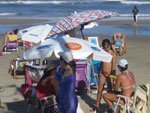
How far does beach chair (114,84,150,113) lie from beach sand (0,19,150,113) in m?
1.01

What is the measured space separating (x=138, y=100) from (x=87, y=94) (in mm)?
2201

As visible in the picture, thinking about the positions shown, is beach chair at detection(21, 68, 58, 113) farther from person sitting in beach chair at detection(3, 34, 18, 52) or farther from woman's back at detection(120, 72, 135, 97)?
person sitting in beach chair at detection(3, 34, 18, 52)

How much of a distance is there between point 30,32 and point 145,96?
21.2 feet

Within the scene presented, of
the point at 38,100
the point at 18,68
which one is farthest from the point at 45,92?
the point at 18,68

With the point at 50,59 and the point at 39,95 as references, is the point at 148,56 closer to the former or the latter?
the point at 50,59

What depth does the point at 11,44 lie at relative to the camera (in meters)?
13.3

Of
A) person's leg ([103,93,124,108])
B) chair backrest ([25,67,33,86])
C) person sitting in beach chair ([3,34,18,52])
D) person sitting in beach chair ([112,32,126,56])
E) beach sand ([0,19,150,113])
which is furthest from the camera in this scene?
person sitting in beach chair ([3,34,18,52])

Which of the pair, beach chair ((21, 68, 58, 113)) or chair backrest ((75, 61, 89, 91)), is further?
chair backrest ((75, 61, 89, 91))

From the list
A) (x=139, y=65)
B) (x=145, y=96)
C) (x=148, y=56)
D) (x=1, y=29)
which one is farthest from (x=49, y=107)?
(x=1, y=29)

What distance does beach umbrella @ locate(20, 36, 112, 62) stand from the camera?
655 cm

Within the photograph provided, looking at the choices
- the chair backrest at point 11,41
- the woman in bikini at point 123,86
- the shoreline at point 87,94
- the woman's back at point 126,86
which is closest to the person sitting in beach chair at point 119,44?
the shoreline at point 87,94

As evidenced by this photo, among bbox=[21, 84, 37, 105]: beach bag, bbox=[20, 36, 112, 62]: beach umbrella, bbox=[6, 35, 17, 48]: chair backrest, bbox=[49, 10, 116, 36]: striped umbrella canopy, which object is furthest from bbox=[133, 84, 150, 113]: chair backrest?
bbox=[6, 35, 17, 48]: chair backrest

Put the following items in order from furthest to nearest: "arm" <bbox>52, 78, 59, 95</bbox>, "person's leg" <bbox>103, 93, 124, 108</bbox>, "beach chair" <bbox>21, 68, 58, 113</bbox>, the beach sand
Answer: the beach sand → "person's leg" <bbox>103, 93, 124, 108</bbox> → "beach chair" <bbox>21, 68, 58, 113</bbox> → "arm" <bbox>52, 78, 59, 95</bbox>

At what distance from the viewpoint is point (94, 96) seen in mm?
7871
